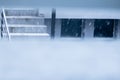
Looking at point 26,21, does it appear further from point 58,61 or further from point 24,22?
point 58,61

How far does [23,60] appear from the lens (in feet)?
0.84

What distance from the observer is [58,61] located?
262 millimetres

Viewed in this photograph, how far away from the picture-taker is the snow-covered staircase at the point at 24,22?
2413mm

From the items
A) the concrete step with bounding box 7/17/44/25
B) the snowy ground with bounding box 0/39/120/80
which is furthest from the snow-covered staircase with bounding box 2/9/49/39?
the snowy ground with bounding box 0/39/120/80

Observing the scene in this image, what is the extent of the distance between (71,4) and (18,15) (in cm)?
57

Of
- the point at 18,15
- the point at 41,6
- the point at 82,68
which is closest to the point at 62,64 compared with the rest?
the point at 82,68

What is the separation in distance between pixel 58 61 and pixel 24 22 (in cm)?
245

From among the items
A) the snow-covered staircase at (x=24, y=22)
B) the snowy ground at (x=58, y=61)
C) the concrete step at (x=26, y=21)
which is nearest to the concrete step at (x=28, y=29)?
the snow-covered staircase at (x=24, y=22)

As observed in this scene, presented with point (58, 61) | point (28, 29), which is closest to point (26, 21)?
point (28, 29)

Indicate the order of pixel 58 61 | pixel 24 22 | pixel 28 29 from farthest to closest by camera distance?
pixel 24 22 → pixel 28 29 → pixel 58 61

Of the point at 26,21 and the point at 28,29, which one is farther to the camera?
the point at 26,21

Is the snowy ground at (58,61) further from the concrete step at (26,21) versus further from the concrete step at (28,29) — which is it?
the concrete step at (26,21)

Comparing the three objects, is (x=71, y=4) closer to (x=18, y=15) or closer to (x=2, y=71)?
(x=18, y=15)

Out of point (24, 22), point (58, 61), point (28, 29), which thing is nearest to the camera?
point (58, 61)
